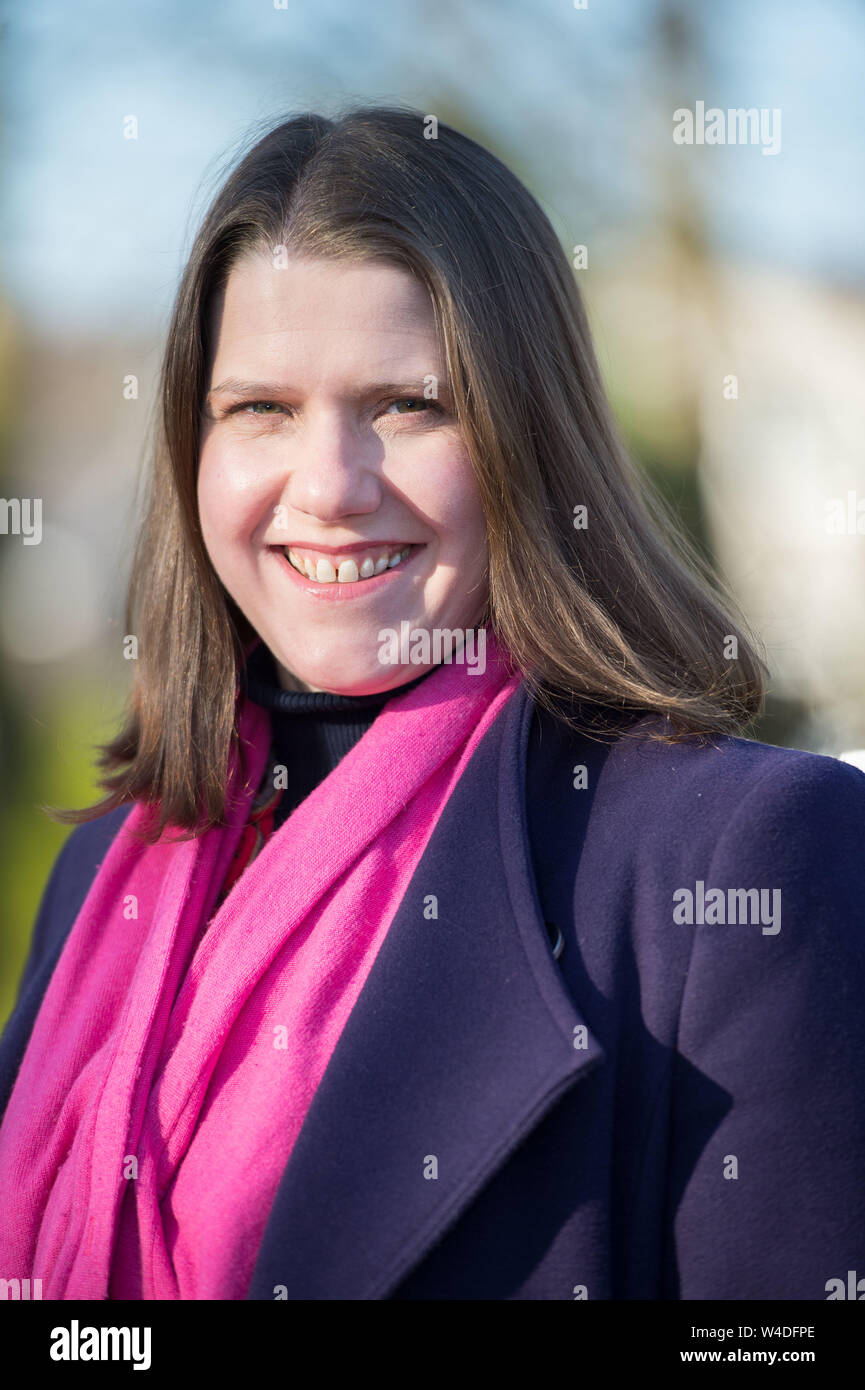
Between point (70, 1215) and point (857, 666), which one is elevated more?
point (857, 666)

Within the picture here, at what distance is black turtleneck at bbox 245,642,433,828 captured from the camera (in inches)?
83.2

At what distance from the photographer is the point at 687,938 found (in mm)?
1645

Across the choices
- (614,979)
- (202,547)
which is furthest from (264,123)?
(614,979)

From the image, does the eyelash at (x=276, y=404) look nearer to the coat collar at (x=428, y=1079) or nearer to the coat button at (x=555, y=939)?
the coat collar at (x=428, y=1079)

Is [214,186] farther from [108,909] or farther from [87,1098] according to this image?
[87,1098]

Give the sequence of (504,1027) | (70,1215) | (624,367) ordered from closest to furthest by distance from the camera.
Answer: (504,1027) < (70,1215) < (624,367)

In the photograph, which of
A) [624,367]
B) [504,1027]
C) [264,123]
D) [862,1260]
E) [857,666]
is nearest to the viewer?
[862,1260]

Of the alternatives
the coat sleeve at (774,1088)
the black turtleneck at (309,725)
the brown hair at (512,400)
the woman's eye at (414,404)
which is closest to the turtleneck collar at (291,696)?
the black turtleneck at (309,725)

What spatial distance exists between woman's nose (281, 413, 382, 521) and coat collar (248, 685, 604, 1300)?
0.54 metres

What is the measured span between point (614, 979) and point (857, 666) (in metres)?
2.91

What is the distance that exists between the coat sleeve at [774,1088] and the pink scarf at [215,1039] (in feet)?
1.65

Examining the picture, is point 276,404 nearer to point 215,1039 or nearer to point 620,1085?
point 215,1039

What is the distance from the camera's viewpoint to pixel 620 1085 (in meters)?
1.64

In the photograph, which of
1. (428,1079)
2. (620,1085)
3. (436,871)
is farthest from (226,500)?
(620,1085)
